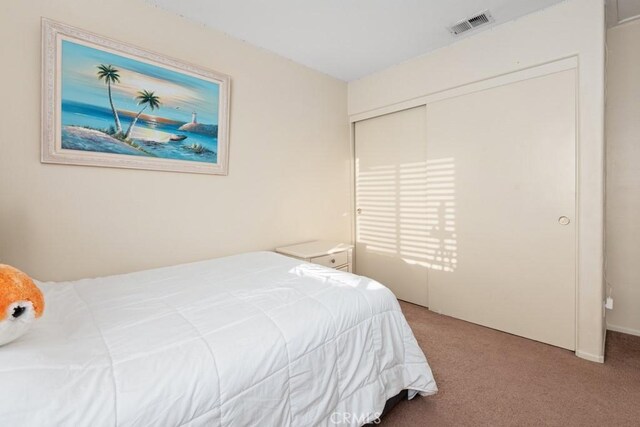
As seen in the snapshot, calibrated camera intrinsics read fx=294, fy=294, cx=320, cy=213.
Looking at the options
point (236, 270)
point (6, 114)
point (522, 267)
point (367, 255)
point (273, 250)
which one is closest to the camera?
point (6, 114)

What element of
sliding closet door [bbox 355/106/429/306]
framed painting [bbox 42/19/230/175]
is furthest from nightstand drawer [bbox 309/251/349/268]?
framed painting [bbox 42/19/230/175]

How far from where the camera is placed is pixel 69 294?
4.56 ft

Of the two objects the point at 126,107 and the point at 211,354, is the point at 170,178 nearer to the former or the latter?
the point at 126,107

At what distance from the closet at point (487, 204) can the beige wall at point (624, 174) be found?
2.19 feet

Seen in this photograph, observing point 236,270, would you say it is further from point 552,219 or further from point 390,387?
point 552,219

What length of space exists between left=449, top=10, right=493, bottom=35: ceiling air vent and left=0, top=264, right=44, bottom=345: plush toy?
2899 mm

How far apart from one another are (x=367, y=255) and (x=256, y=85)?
83.9 inches

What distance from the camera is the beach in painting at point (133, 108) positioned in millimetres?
1718

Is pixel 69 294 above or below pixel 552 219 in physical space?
below

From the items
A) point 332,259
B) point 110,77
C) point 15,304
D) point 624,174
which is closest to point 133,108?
point 110,77

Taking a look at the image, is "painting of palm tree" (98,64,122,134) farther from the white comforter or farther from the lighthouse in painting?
the white comforter

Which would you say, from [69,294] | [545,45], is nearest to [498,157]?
[545,45]

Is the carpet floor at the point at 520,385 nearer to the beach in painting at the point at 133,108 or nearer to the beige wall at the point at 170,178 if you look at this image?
the beige wall at the point at 170,178

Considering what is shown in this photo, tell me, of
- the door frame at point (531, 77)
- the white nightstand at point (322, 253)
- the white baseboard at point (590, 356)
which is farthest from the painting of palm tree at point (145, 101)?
the white baseboard at point (590, 356)
